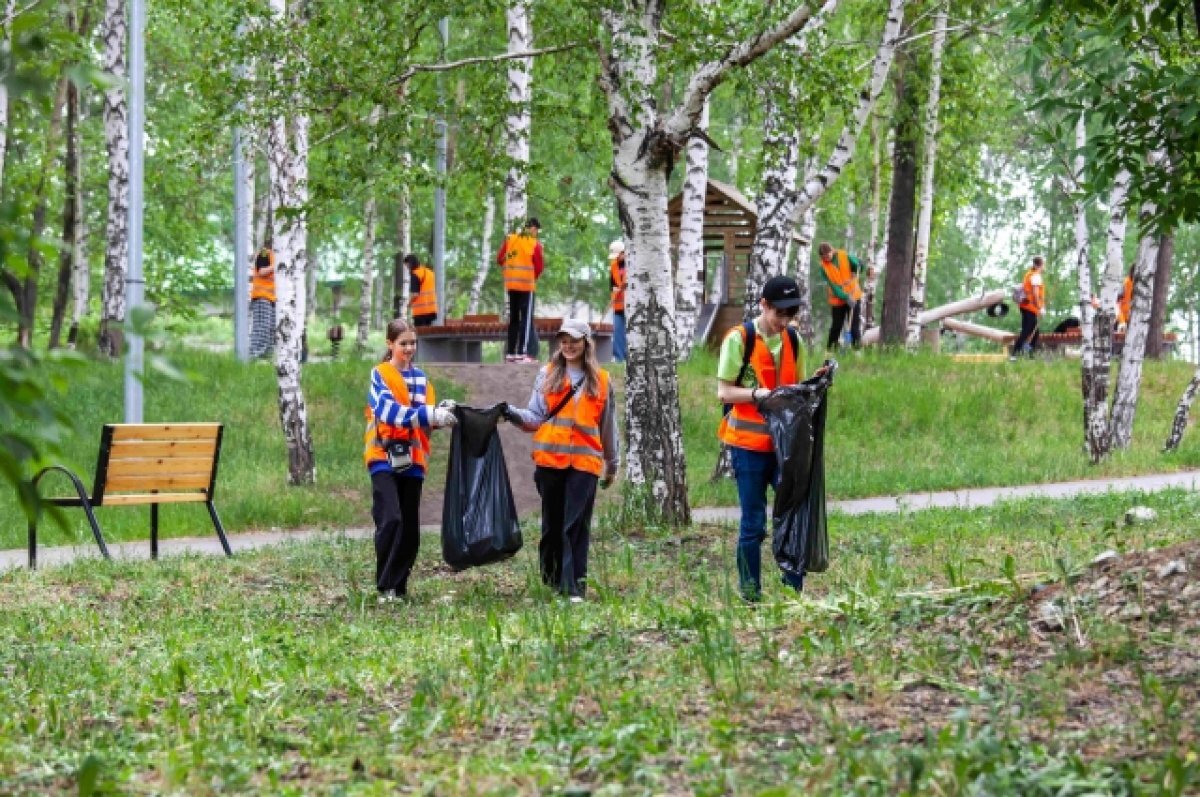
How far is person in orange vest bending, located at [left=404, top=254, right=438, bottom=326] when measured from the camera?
28078mm

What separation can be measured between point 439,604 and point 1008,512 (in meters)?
5.36

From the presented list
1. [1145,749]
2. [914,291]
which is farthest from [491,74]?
[914,291]

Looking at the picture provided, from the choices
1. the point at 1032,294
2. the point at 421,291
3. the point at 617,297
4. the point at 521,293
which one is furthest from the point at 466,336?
the point at 1032,294

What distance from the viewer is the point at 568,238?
183 ft

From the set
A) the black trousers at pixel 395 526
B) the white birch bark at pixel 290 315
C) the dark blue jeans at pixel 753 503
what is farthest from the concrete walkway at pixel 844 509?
the dark blue jeans at pixel 753 503

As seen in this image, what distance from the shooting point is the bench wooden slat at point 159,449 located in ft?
41.0

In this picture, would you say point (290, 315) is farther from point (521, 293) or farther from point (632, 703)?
point (632, 703)

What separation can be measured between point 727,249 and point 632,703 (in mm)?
21879

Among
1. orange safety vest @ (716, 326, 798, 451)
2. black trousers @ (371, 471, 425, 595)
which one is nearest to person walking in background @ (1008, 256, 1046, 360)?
black trousers @ (371, 471, 425, 595)

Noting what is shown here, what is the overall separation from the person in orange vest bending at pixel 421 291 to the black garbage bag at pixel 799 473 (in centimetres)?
1915

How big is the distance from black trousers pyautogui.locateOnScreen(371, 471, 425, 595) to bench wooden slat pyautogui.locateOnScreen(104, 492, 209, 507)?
2.97 meters

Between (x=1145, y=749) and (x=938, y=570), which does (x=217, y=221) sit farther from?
(x=1145, y=749)

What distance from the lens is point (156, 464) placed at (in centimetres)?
1277

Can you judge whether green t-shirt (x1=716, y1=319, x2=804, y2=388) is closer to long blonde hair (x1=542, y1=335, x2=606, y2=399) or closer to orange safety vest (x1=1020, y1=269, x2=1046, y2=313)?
long blonde hair (x1=542, y1=335, x2=606, y2=399)
